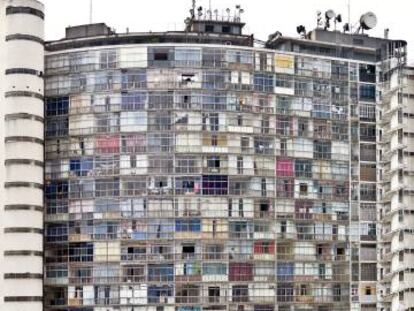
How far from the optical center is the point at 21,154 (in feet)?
427

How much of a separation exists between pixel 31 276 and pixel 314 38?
180 ft

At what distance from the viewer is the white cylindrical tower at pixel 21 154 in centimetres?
12800

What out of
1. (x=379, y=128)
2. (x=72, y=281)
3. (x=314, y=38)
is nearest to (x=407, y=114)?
(x=379, y=128)

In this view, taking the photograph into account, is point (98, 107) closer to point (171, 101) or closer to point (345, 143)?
point (171, 101)

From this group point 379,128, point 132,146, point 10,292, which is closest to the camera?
point 10,292

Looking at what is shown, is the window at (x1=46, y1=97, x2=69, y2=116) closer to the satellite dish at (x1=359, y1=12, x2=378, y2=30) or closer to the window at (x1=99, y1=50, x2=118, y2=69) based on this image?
the window at (x1=99, y1=50, x2=118, y2=69)

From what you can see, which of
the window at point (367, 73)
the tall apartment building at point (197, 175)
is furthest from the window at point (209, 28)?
the window at point (367, 73)

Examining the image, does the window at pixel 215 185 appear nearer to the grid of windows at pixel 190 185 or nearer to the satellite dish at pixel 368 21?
the grid of windows at pixel 190 185

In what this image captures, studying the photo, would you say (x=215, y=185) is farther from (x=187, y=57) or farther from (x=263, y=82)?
(x=187, y=57)

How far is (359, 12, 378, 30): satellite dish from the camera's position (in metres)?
151

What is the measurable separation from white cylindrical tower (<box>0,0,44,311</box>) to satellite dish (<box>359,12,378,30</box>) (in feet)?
160

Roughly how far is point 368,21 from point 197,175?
3810cm

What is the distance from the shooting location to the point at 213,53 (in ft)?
456

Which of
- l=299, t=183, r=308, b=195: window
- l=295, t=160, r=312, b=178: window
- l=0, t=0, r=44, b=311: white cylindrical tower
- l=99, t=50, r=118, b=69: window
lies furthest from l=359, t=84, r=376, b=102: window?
l=0, t=0, r=44, b=311: white cylindrical tower
